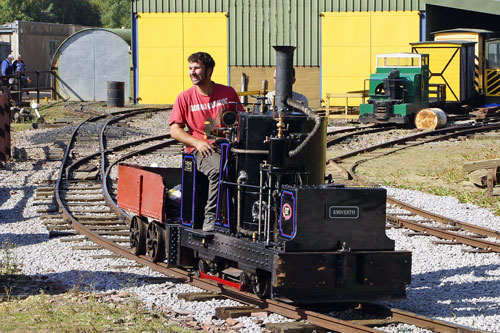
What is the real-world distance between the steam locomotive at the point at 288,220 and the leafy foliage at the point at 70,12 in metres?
58.2

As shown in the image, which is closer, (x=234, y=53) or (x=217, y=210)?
(x=217, y=210)

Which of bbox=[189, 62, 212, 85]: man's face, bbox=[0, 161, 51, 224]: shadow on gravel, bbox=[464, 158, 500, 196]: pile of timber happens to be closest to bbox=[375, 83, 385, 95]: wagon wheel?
bbox=[464, 158, 500, 196]: pile of timber

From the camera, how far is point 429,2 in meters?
31.6

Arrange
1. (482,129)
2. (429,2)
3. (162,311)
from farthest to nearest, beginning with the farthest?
(429,2) < (482,129) < (162,311)

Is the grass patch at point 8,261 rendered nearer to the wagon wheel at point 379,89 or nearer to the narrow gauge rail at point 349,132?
the narrow gauge rail at point 349,132

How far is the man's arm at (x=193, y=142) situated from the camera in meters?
7.42

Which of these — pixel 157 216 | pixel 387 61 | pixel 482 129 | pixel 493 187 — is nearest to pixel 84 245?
pixel 157 216

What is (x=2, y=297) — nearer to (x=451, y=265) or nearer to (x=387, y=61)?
(x=451, y=265)

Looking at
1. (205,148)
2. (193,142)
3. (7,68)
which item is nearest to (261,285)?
(205,148)

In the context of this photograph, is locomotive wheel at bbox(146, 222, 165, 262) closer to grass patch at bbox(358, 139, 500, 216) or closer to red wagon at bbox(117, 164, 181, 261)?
red wagon at bbox(117, 164, 181, 261)

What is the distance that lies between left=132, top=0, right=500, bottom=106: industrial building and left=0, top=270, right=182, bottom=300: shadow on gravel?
24555mm

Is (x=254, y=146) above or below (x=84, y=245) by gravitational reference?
above

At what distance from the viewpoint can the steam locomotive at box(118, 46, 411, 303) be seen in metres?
6.59

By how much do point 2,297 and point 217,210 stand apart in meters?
2.07
